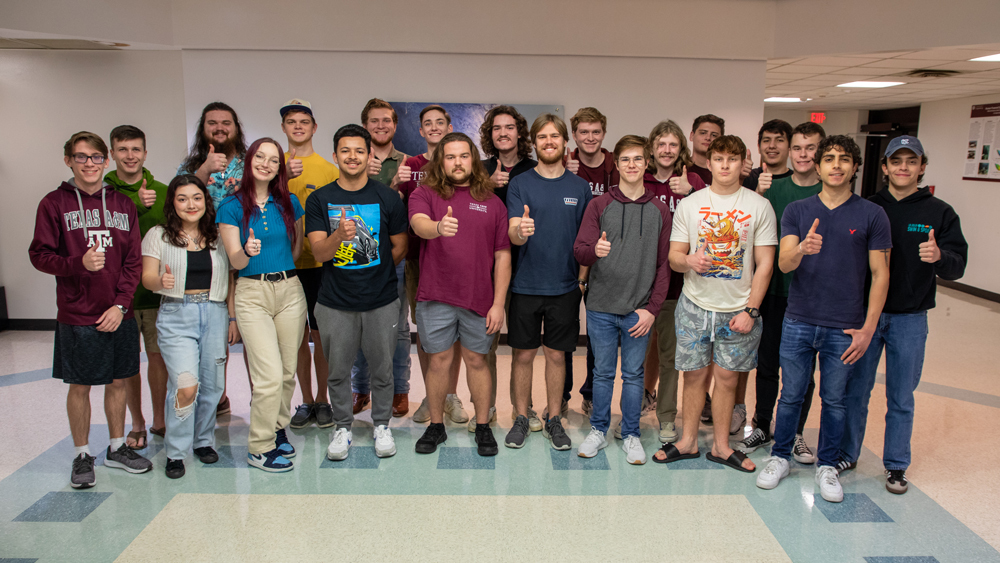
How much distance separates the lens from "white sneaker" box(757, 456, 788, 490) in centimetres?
297

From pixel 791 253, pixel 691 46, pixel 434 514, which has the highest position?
pixel 691 46

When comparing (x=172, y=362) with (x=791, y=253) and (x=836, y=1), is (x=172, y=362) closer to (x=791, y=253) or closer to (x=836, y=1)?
(x=791, y=253)

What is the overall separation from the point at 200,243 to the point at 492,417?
1872 mm

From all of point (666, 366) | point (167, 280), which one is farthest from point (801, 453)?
point (167, 280)

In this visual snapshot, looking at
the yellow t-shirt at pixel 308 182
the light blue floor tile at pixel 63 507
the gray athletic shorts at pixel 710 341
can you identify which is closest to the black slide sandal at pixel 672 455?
the gray athletic shorts at pixel 710 341

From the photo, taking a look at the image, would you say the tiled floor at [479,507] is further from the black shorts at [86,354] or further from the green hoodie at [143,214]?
the green hoodie at [143,214]

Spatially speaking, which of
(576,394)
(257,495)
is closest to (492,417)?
(576,394)

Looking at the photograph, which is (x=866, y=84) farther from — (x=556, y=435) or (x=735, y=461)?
(x=556, y=435)

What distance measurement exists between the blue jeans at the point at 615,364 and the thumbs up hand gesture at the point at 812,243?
834mm

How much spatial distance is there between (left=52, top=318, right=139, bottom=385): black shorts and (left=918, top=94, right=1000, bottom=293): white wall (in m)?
9.40

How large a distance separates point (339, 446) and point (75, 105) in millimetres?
4482

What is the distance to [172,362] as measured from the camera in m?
2.97

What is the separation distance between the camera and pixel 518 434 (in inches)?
135

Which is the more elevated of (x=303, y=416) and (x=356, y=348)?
(x=356, y=348)
